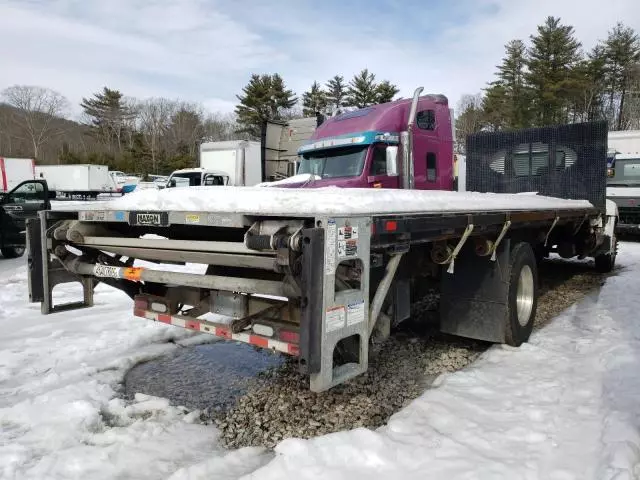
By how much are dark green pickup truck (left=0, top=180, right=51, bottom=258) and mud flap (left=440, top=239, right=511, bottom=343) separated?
8.97 meters

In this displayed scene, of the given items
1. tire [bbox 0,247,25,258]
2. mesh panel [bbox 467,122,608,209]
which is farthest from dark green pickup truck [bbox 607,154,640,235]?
tire [bbox 0,247,25,258]

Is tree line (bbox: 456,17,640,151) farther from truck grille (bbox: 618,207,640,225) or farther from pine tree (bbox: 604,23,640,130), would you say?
truck grille (bbox: 618,207,640,225)

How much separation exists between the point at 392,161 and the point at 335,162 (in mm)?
984

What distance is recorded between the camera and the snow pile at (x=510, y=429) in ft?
9.00

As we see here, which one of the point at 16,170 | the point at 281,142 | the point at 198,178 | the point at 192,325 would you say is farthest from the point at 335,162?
the point at 16,170

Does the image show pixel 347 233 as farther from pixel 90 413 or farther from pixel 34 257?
pixel 34 257

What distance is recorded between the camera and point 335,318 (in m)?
2.61

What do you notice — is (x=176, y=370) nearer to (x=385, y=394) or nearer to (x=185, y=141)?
(x=385, y=394)

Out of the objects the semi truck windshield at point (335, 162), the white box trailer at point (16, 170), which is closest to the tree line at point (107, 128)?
the white box trailer at point (16, 170)

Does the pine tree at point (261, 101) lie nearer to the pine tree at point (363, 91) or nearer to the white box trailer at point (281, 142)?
the pine tree at point (363, 91)

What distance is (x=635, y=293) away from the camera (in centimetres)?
726

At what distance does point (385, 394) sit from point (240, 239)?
5.38 ft

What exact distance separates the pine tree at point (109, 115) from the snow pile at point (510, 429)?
246 feet

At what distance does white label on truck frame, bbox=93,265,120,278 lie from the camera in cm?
368
